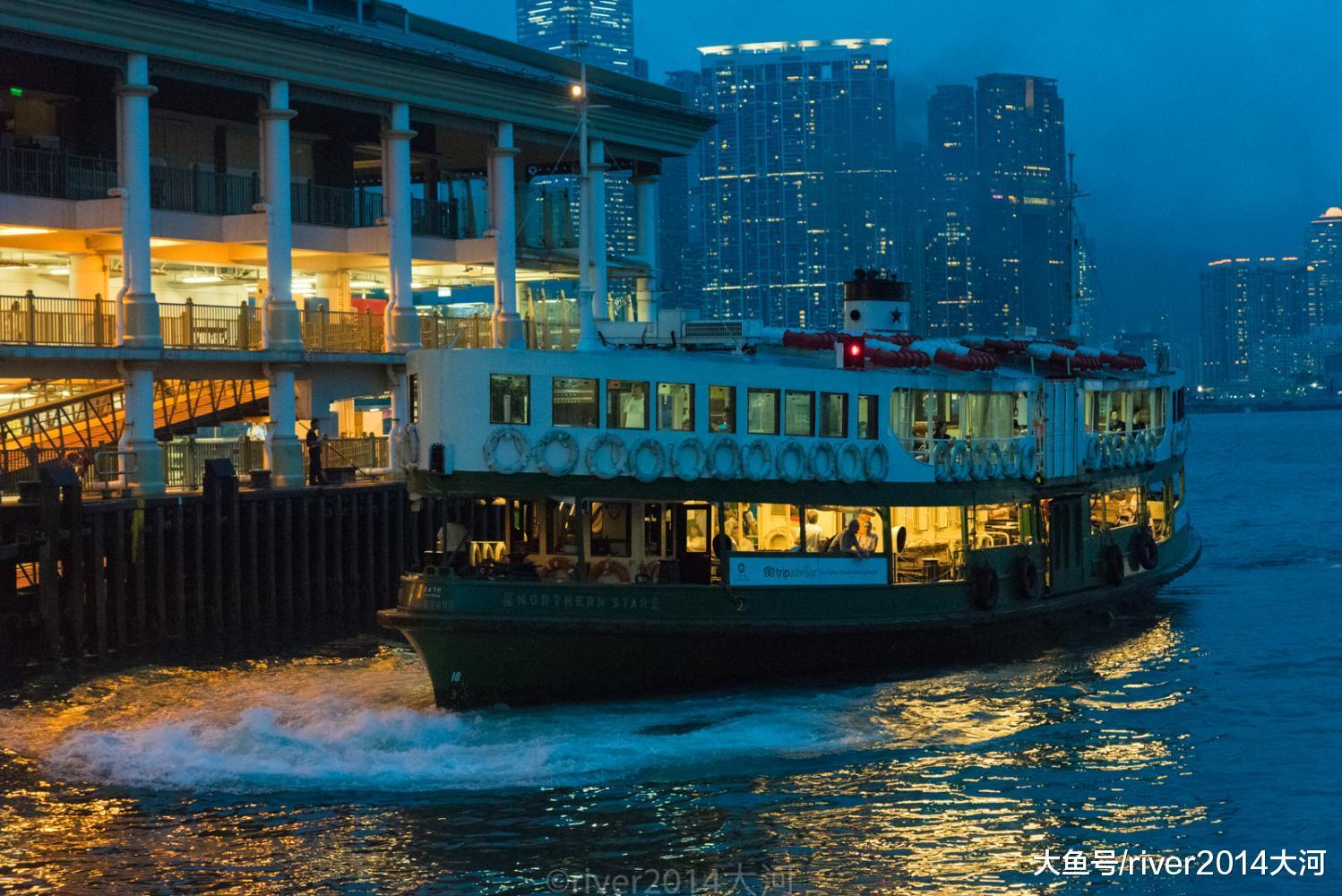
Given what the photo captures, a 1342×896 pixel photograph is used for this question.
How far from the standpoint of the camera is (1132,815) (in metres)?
21.2

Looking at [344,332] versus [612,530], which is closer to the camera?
[612,530]

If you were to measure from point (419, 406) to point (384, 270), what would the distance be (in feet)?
90.0

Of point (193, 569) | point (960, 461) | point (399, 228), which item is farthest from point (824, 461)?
point (399, 228)

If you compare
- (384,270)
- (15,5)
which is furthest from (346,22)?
(15,5)

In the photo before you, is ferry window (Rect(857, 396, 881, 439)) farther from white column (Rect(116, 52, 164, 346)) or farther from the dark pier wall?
white column (Rect(116, 52, 164, 346))

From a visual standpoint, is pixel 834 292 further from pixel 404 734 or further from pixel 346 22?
pixel 404 734

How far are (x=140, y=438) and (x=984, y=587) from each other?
697 inches

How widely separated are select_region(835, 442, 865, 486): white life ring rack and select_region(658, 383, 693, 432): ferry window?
9.25 ft

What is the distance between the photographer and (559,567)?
87.8 ft

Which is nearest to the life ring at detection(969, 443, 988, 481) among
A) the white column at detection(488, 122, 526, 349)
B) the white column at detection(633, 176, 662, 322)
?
the white column at detection(488, 122, 526, 349)

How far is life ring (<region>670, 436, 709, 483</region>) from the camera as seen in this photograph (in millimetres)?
26578

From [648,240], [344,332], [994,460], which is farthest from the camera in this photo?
[648,240]

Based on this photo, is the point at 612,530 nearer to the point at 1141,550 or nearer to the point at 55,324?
the point at 1141,550

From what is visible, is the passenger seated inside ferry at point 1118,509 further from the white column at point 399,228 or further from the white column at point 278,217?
the white column at point 278,217
